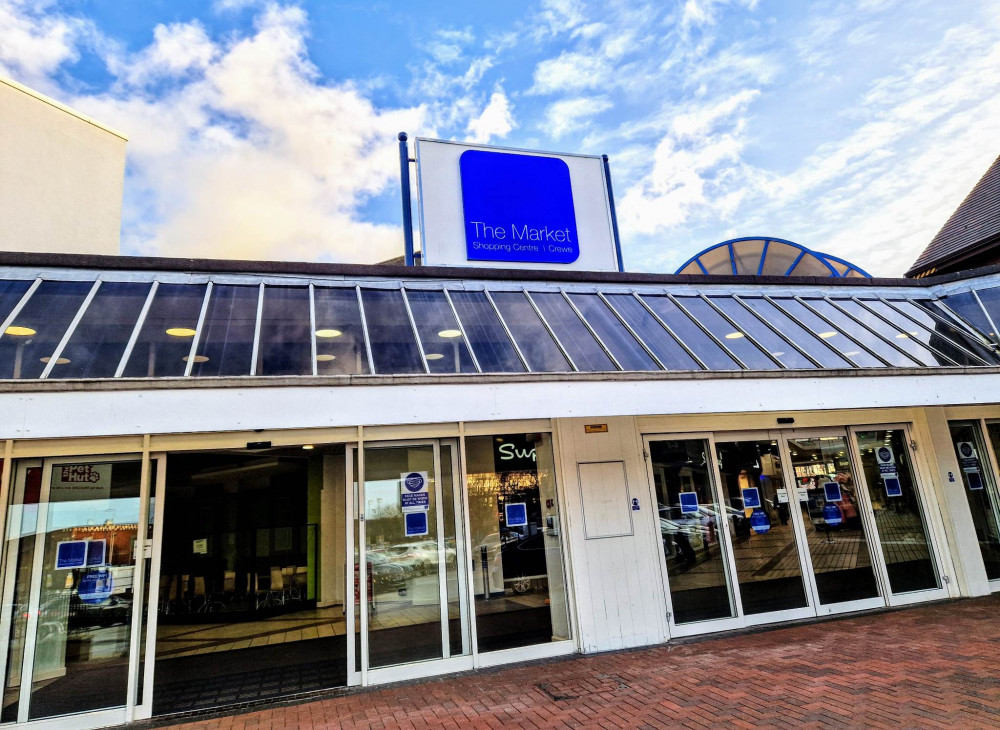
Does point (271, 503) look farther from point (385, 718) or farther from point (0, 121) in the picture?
point (0, 121)

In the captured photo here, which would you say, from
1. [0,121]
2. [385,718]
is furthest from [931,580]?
[0,121]

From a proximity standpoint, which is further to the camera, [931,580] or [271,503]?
[271,503]

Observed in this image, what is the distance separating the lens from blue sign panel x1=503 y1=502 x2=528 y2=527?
6754 millimetres

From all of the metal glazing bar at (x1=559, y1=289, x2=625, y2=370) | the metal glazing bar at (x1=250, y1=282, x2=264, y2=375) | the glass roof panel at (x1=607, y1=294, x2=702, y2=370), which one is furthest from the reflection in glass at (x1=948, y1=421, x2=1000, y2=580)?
the metal glazing bar at (x1=250, y1=282, x2=264, y2=375)

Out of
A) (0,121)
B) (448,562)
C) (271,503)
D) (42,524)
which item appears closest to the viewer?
(42,524)

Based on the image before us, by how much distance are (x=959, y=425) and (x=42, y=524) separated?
1161 centimetres

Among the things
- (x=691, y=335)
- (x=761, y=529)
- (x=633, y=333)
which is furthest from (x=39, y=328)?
(x=761, y=529)

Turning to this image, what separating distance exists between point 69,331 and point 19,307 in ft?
2.40

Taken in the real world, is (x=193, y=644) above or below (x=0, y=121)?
below

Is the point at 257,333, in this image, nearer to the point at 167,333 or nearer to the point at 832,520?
the point at 167,333

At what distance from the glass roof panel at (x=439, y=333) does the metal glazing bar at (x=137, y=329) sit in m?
2.70

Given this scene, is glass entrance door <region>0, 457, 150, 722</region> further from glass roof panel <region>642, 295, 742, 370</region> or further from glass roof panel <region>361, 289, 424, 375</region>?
glass roof panel <region>642, 295, 742, 370</region>

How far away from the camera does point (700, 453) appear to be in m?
7.52

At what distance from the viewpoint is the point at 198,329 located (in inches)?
228
